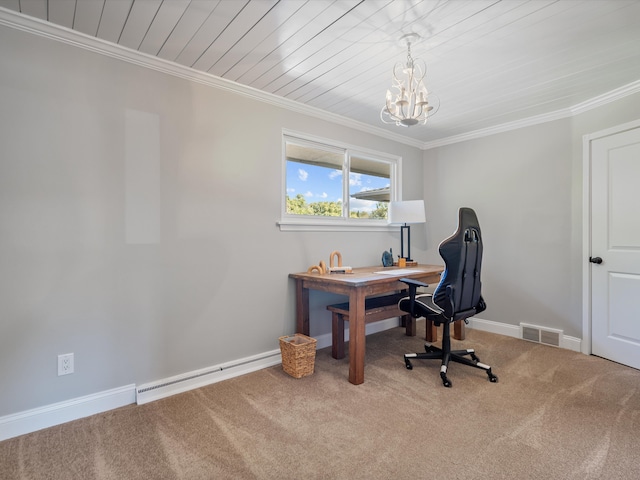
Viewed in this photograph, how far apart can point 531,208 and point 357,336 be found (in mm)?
2410

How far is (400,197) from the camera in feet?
13.2

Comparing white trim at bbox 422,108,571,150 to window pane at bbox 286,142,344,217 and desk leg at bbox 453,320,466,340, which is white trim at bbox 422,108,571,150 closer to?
window pane at bbox 286,142,344,217

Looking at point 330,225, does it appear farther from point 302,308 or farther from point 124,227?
point 124,227

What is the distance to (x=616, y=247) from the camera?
2.80 meters

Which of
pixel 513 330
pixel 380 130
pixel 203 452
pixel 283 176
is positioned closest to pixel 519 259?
pixel 513 330

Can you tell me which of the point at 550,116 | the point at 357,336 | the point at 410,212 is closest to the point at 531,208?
the point at 550,116

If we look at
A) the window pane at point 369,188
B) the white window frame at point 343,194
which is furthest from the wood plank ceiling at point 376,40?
the window pane at point 369,188

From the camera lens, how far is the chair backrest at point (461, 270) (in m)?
2.43

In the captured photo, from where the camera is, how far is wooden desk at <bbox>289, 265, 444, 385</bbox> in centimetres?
242

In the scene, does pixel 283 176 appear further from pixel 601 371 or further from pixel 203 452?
pixel 601 371

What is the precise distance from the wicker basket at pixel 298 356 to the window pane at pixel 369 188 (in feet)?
5.08

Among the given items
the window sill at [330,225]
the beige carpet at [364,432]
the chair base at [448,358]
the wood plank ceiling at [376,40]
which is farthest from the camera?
the window sill at [330,225]

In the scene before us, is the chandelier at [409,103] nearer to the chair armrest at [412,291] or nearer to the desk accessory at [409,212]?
the chair armrest at [412,291]

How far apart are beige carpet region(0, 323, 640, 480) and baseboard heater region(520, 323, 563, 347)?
621 millimetres
